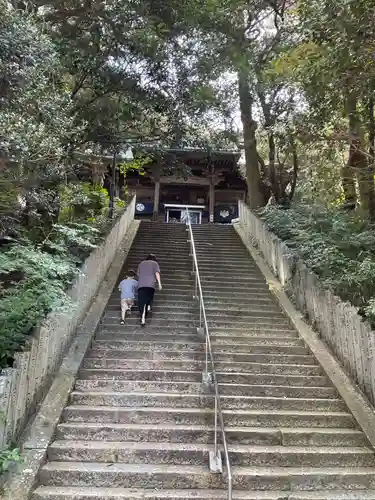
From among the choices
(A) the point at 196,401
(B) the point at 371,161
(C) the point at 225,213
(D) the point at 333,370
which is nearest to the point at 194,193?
(C) the point at 225,213

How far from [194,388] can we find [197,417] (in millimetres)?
613

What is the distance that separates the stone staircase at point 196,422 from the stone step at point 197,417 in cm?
1

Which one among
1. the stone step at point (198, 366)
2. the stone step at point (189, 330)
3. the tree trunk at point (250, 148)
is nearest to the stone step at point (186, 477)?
the stone step at point (198, 366)

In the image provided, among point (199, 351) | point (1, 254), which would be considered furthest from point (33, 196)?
point (199, 351)

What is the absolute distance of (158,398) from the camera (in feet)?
17.6

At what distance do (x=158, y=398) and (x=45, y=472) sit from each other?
5.30 feet

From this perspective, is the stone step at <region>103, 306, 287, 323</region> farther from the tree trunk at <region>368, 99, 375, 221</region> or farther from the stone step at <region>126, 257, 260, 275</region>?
the tree trunk at <region>368, 99, 375, 221</region>

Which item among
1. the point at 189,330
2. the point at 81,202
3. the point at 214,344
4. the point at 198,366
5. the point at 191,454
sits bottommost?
the point at 191,454

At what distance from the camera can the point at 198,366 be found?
6281mm

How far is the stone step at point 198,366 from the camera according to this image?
619 cm

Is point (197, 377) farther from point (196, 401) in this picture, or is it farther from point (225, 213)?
point (225, 213)

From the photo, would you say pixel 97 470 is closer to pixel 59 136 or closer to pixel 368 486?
pixel 368 486

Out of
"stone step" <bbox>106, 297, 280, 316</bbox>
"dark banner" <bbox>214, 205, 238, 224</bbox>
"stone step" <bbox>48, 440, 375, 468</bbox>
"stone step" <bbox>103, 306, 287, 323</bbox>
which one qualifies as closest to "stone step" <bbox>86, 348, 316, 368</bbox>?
"stone step" <bbox>103, 306, 287, 323</bbox>

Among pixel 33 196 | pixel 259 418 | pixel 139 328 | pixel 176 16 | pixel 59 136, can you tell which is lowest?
pixel 259 418
